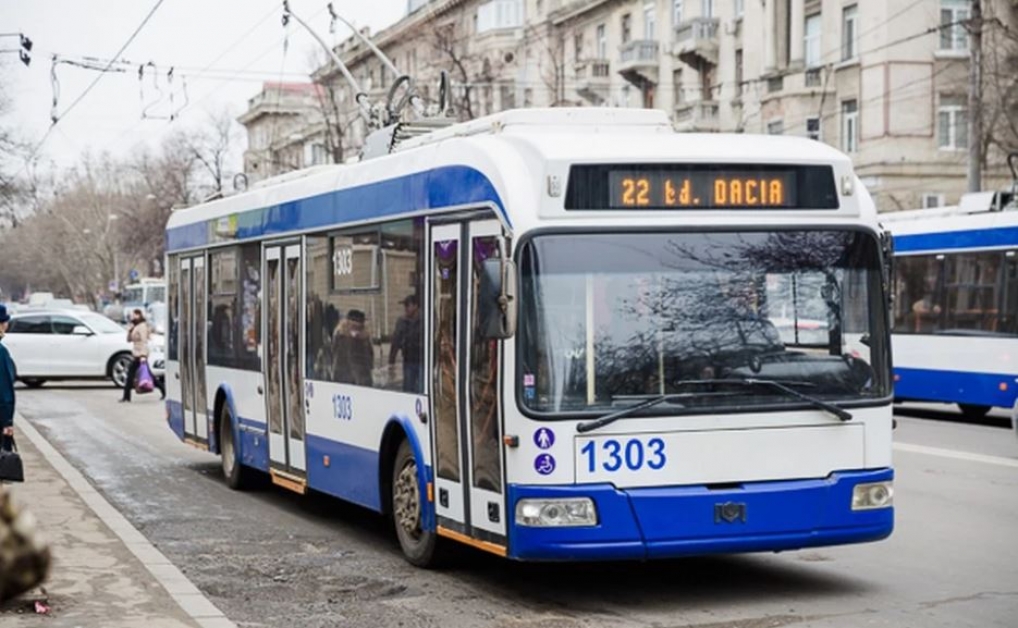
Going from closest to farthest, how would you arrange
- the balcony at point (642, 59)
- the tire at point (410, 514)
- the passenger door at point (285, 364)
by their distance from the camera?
the tire at point (410, 514) → the passenger door at point (285, 364) → the balcony at point (642, 59)

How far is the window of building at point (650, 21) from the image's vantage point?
6053 centimetres

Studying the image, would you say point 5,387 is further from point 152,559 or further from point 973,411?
point 973,411

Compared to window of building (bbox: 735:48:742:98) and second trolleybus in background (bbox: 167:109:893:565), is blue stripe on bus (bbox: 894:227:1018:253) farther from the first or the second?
window of building (bbox: 735:48:742:98)

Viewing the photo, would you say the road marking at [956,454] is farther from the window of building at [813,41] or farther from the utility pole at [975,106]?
the window of building at [813,41]

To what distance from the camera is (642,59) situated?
2344 inches

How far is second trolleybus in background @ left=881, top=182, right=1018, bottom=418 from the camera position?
22.2m

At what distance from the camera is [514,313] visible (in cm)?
850

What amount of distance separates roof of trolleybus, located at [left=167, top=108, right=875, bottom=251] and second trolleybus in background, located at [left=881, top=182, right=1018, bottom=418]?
1268 cm

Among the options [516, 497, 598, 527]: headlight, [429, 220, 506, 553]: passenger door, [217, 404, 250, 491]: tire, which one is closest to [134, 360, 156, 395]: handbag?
[217, 404, 250, 491]: tire

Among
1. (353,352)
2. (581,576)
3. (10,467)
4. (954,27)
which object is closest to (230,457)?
(353,352)

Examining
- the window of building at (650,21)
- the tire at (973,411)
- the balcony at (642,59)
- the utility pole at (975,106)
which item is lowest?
the tire at (973,411)

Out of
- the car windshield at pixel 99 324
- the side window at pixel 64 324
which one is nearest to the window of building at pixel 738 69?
the car windshield at pixel 99 324

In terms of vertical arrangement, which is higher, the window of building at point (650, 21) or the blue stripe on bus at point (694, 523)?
the window of building at point (650, 21)

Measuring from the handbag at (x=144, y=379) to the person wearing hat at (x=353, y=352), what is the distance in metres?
20.1
